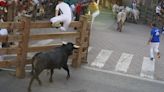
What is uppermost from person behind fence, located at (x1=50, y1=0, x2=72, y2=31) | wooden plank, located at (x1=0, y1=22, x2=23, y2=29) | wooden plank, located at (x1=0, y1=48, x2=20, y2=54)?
person behind fence, located at (x1=50, y1=0, x2=72, y2=31)

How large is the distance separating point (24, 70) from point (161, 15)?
15.2 meters

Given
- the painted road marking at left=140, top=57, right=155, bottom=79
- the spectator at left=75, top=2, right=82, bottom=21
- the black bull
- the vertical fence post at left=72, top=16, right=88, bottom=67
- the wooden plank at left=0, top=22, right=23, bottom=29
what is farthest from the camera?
the spectator at left=75, top=2, right=82, bottom=21

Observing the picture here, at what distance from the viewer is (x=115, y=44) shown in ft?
54.8

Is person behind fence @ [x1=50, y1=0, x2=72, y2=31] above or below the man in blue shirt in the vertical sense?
above

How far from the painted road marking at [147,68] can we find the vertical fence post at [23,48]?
3.96m

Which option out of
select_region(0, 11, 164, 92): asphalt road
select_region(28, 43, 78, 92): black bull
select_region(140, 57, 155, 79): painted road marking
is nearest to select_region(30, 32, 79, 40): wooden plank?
select_region(28, 43, 78, 92): black bull

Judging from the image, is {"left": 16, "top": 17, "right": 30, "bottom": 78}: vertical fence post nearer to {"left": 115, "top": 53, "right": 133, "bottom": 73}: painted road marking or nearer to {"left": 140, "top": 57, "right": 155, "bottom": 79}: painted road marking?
{"left": 115, "top": 53, "right": 133, "bottom": 73}: painted road marking

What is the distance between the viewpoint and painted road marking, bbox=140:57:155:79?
487 inches

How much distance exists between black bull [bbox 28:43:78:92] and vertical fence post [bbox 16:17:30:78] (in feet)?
2.32

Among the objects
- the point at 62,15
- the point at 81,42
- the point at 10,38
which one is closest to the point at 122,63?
the point at 81,42

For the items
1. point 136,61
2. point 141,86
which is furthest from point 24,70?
point 136,61

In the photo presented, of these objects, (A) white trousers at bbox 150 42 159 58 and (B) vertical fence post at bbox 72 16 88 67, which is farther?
(A) white trousers at bbox 150 42 159 58

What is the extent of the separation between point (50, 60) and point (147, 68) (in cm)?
461

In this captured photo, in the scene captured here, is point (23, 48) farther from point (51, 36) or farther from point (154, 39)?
point (154, 39)
